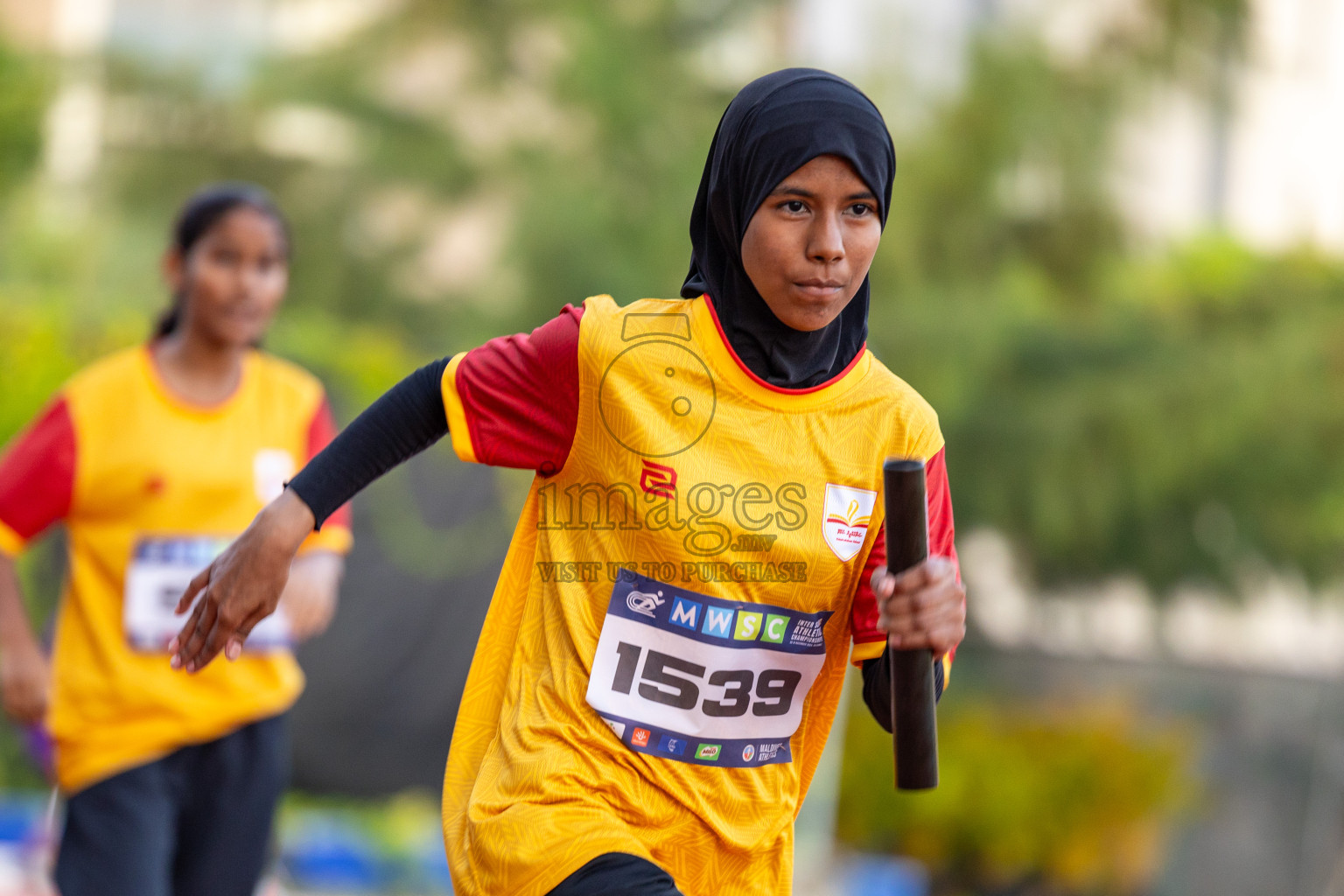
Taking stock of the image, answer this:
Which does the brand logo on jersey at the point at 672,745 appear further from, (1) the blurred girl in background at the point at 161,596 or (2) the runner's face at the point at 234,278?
(2) the runner's face at the point at 234,278

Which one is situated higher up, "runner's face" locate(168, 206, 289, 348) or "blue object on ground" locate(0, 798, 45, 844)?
"runner's face" locate(168, 206, 289, 348)

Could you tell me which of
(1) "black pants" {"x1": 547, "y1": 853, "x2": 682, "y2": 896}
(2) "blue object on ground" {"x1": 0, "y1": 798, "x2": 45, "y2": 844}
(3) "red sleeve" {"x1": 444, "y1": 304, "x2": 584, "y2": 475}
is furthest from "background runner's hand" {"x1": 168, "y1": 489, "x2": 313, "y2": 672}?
(2) "blue object on ground" {"x1": 0, "y1": 798, "x2": 45, "y2": 844}

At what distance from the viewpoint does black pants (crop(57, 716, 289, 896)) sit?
3387 millimetres

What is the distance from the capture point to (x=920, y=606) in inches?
80.2

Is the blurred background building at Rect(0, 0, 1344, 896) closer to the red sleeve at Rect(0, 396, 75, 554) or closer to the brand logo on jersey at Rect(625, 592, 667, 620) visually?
the red sleeve at Rect(0, 396, 75, 554)

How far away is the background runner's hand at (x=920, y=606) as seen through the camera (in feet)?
6.69

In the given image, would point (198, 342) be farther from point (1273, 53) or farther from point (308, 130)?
point (1273, 53)

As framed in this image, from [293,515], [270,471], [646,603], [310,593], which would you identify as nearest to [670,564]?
[646,603]

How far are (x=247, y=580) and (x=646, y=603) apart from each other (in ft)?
2.04

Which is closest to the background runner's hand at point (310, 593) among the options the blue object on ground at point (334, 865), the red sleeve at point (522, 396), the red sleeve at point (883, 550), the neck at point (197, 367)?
the neck at point (197, 367)

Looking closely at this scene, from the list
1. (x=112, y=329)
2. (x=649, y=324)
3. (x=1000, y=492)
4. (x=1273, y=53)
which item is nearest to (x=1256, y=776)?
(x=1000, y=492)

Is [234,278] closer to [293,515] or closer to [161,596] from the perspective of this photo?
[161,596]

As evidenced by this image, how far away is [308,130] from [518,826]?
30.9ft

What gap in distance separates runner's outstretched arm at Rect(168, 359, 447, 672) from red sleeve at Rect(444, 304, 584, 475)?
6cm
